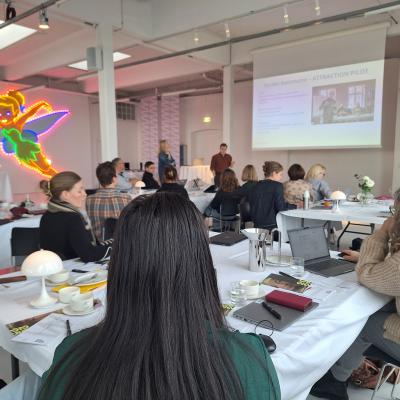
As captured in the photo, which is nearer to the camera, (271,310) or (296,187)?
(271,310)

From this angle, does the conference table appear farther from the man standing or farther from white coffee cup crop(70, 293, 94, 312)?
the man standing

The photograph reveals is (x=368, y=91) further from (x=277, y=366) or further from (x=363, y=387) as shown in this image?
(x=277, y=366)

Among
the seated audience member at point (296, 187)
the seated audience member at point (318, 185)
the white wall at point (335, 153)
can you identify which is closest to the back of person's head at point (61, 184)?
the seated audience member at point (296, 187)

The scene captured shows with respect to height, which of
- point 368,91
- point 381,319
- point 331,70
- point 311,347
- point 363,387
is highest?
point 331,70

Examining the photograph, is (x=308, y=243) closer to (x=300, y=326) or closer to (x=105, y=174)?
(x=300, y=326)

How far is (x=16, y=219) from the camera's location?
3.89m

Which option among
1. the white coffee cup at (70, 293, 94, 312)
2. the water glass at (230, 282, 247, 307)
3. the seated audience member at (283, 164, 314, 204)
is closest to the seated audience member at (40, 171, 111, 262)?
the white coffee cup at (70, 293, 94, 312)

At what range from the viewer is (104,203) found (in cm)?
332

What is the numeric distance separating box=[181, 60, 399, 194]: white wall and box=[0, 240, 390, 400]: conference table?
7.08 meters

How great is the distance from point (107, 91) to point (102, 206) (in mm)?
3316

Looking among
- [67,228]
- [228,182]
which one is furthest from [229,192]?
[67,228]

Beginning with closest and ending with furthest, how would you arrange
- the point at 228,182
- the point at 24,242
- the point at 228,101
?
the point at 24,242 < the point at 228,182 < the point at 228,101

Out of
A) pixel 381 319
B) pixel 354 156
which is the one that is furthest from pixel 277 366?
pixel 354 156

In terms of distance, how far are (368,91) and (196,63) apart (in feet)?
13.0
